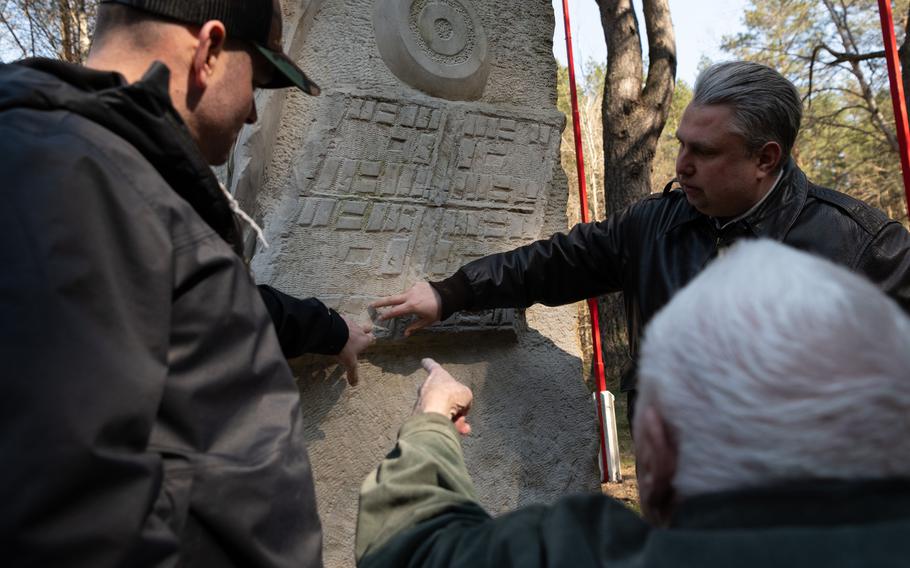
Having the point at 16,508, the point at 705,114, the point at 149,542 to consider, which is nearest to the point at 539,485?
the point at 705,114

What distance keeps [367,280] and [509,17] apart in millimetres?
1036

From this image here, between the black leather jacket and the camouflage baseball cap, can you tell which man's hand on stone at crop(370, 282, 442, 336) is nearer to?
the black leather jacket

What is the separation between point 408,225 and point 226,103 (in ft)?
3.27

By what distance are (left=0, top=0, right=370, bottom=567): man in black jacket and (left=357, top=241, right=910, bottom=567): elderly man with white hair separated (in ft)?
1.40

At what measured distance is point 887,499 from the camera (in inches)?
29.0

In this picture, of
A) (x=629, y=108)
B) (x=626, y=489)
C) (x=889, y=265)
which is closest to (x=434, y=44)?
(x=889, y=265)

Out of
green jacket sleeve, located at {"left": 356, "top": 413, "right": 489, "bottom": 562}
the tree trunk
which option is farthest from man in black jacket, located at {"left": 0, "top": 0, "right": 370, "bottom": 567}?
the tree trunk

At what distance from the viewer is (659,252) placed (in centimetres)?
213

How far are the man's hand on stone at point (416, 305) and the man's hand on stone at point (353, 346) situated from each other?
8 centimetres

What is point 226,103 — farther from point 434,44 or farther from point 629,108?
point 629,108

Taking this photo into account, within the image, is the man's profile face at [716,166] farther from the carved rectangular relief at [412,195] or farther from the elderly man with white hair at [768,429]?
the elderly man with white hair at [768,429]

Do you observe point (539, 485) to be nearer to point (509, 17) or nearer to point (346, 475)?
point (346, 475)

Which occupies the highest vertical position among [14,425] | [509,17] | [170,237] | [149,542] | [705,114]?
[509,17]

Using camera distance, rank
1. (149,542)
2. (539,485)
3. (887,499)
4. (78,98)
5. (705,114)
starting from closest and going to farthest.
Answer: (887,499) → (149,542) → (78,98) → (705,114) → (539,485)
